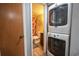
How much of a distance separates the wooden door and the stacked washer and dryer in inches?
11.3

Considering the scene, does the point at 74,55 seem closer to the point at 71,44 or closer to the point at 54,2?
the point at 71,44

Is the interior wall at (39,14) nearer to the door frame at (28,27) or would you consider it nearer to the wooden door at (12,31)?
the door frame at (28,27)

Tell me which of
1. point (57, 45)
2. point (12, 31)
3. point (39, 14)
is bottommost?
point (57, 45)

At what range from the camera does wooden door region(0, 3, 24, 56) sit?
1.02m

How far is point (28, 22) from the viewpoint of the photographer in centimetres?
101

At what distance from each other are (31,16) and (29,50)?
1.10 feet

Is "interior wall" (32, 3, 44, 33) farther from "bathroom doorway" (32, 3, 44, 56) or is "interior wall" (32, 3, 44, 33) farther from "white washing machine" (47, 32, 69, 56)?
"white washing machine" (47, 32, 69, 56)

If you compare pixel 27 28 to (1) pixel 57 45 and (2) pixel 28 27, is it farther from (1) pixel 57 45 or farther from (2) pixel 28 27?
(1) pixel 57 45

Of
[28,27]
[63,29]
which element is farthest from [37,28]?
[63,29]

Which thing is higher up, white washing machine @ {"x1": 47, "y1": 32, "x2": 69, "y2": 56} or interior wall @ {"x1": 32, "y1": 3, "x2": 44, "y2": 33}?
interior wall @ {"x1": 32, "y1": 3, "x2": 44, "y2": 33}

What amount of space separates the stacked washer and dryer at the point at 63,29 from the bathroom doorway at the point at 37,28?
3.0 inches

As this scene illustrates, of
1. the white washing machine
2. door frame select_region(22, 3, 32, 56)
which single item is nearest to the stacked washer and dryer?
the white washing machine

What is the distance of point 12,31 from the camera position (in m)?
1.04

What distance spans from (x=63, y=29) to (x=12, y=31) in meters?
0.50
